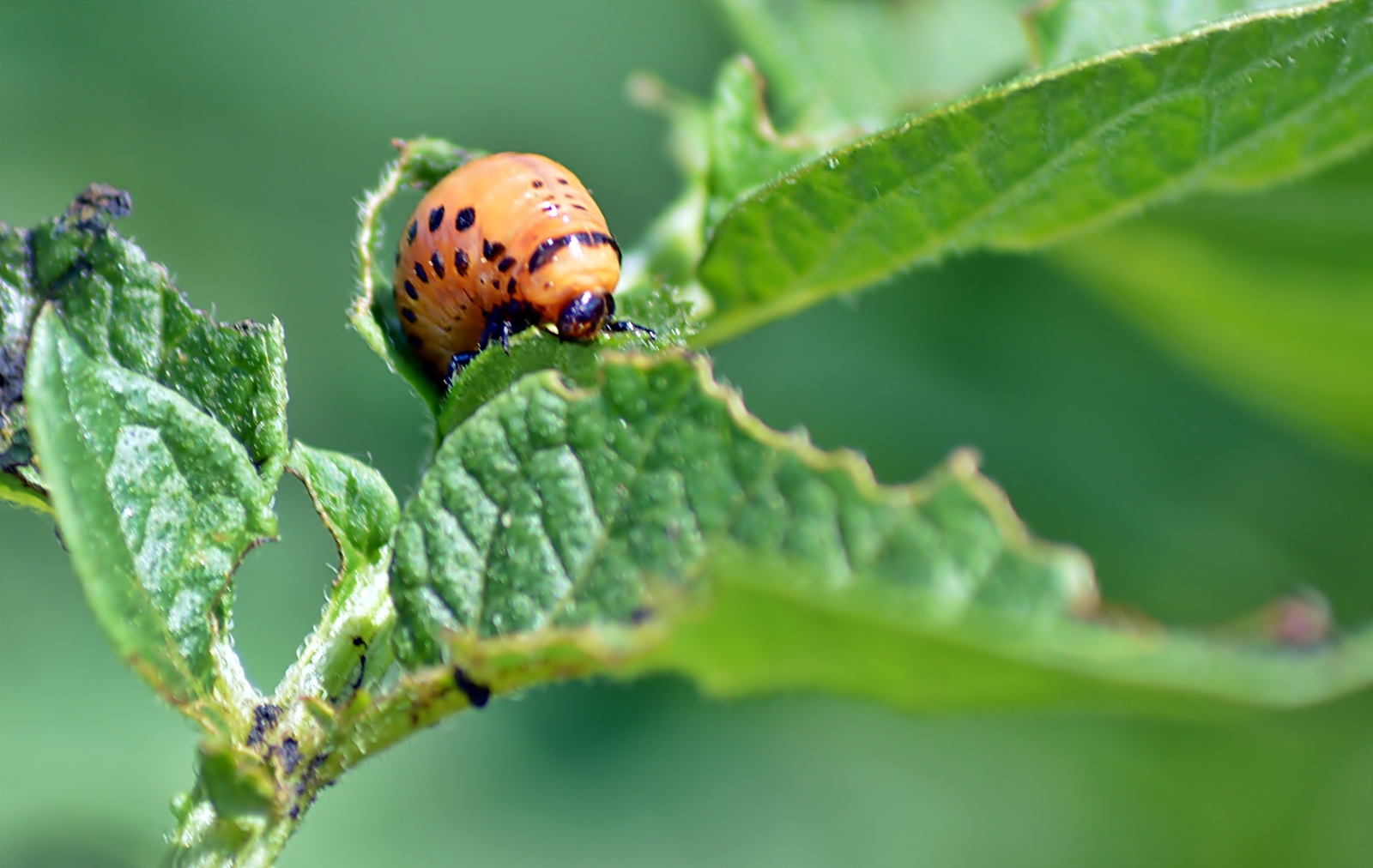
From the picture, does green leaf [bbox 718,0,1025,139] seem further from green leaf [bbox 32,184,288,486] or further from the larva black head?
green leaf [bbox 32,184,288,486]

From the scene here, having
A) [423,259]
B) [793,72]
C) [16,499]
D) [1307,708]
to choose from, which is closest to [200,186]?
[793,72]

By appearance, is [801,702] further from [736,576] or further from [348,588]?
[736,576]

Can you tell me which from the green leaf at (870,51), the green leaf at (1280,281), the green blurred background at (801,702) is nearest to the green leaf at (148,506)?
the green leaf at (870,51)

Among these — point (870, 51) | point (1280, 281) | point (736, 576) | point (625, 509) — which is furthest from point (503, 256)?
point (1280, 281)

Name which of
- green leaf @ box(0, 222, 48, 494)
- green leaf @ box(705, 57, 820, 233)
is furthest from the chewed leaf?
green leaf @ box(705, 57, 820, 233)

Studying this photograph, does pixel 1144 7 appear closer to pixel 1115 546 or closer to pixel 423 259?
pixel 423 259

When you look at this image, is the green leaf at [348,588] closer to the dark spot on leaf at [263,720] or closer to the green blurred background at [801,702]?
the dark spot on leaf at [263,720]
